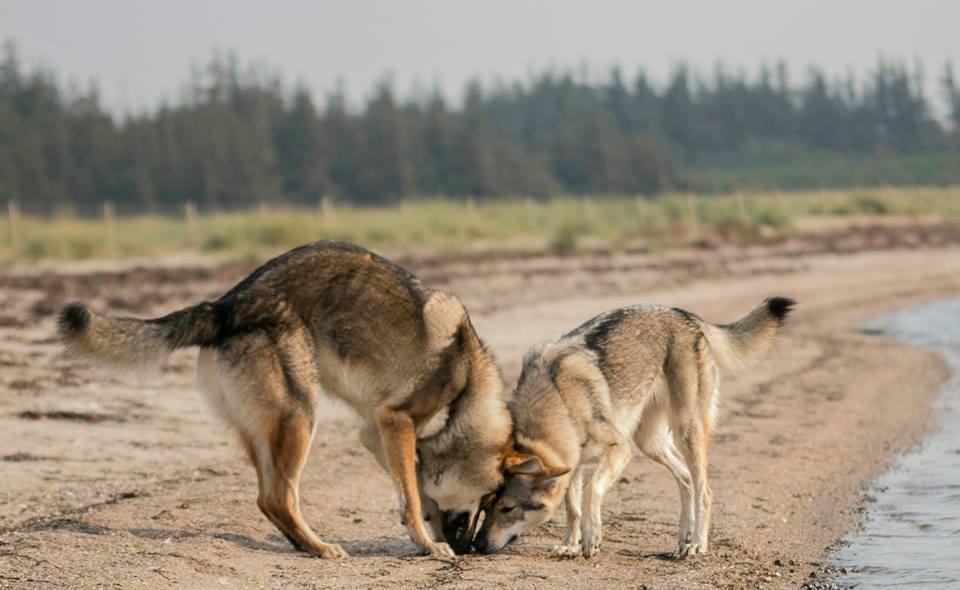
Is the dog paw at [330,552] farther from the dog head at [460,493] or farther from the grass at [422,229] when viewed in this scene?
the grass at [422,229]

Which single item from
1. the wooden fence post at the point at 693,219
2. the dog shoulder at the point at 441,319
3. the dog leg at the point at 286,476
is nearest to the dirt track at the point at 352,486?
the dog leg at the point at 286,476

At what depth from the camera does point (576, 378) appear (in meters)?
7.77

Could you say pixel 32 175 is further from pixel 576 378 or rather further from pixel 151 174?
pixel 576 378

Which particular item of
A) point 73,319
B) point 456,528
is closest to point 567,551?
point 456,528

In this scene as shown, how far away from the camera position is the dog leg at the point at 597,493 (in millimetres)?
7340

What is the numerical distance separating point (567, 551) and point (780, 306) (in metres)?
2.29

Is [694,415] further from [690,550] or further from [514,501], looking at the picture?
[514,501]

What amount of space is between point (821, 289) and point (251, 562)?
21.4m

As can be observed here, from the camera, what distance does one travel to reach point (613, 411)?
7.81 metres

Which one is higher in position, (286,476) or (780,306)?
(780,306)

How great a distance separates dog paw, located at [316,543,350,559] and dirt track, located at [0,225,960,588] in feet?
0.26

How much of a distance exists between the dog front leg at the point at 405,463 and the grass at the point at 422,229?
21369 millimetres

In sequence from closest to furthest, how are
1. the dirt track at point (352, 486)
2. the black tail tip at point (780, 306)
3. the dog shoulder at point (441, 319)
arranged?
1. the dirt track at point (352, 486)
2. the dog shoulder at point (441, 319)
3. the black tail tip at point (780, 306)

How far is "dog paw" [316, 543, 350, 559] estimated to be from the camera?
7.03m
